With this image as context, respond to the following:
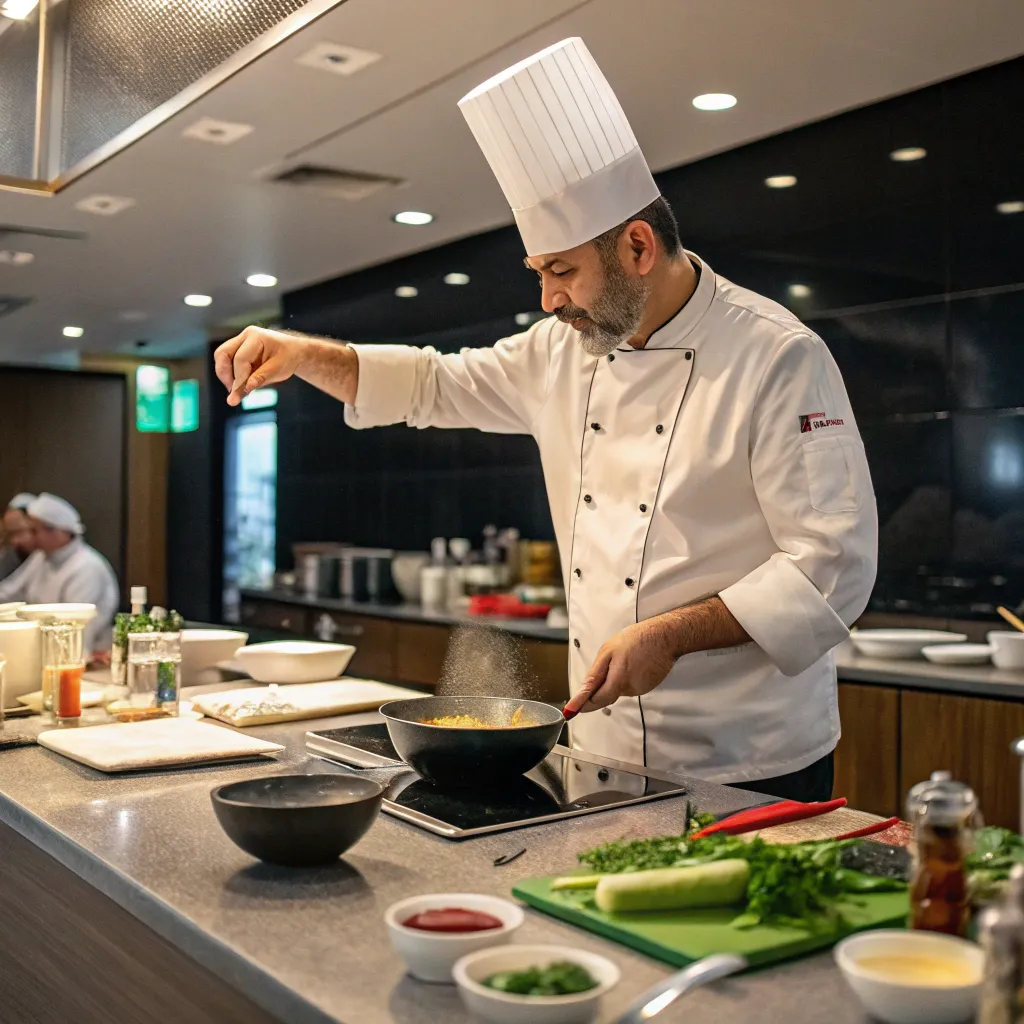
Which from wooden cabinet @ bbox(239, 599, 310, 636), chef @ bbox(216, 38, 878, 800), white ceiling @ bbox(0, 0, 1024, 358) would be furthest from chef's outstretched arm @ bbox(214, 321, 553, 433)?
wooden cabinet @ bbox(239, 599, 310, 636)

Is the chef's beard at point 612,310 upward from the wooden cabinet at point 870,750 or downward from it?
upward

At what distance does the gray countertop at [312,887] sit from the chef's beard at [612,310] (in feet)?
2.38

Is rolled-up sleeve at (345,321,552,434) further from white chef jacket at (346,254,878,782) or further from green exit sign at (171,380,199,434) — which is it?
green exit sign at (171,380,199,434)

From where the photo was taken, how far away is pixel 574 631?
2.03 m

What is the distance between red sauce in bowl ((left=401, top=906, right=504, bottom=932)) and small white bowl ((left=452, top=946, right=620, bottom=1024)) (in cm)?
7

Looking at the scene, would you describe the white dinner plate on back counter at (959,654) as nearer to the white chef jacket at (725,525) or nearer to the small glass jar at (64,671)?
the white chef jacket at (725,525)

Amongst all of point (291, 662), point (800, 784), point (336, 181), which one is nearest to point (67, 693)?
point (291, 662)

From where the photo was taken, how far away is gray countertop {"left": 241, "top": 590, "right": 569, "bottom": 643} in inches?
165

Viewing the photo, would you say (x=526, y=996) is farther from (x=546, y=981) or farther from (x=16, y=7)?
(x=16, y=7)

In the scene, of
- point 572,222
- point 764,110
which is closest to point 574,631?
point 572,222

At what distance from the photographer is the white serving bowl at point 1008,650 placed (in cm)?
282

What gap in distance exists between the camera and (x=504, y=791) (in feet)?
4.72

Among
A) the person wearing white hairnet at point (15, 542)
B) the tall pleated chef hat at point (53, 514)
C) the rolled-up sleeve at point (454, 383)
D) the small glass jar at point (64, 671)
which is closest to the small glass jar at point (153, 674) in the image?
the small glass jar at point (64, 671)

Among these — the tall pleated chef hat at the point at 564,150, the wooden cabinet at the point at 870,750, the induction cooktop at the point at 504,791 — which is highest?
the tall pleated chef hat at the point at 564,150
